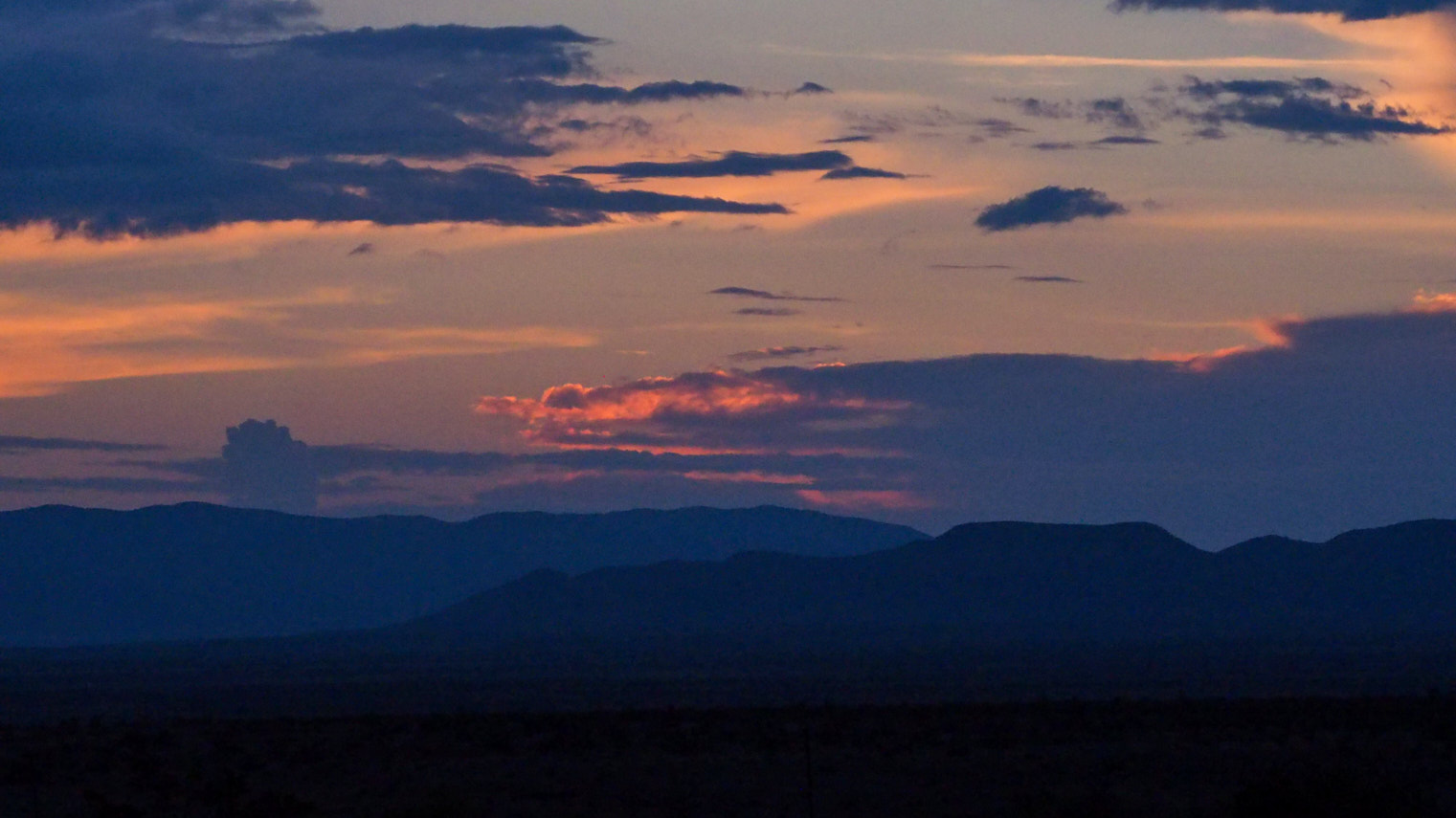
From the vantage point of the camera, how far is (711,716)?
2037 inches

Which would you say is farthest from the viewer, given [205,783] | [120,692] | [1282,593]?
[1282,593]

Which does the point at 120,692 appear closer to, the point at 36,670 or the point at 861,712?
the point at 36,670

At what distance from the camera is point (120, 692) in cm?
8888

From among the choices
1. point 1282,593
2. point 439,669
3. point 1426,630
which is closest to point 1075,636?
point 1426,630

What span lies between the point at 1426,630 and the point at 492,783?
13056cm

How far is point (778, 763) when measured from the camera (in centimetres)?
4097

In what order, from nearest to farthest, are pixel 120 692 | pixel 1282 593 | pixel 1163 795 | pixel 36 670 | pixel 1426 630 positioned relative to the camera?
pixel 1163 795, pixel 120 692, pixel 36 670, pixel 1426 630, pixel 1282 593

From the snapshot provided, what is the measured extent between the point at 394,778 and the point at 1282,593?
535 feet

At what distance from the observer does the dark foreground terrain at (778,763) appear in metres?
33.3

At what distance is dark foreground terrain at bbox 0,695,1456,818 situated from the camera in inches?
1312

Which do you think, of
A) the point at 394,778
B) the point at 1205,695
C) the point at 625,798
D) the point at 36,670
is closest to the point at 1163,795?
the point at 625,798

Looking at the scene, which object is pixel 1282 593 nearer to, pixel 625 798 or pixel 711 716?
pixel 711 716

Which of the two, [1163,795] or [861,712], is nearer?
[1163,795]

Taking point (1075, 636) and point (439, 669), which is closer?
point (439, 669)
